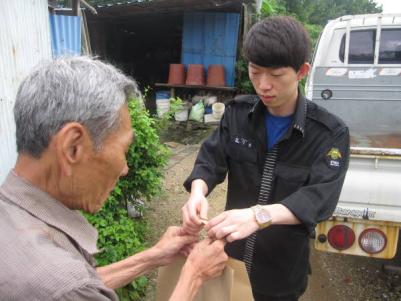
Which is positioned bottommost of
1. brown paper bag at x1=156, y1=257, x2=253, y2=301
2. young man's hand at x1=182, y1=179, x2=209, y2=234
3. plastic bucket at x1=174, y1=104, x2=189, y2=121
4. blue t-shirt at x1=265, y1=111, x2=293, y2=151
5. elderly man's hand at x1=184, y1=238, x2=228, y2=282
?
plastic bucket at x1=174, y1=104, x2=189, y2=121

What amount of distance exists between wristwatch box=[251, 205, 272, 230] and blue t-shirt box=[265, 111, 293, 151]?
1.38 ft

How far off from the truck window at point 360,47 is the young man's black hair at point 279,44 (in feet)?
9.91

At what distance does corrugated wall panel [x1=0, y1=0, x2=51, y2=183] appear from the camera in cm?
298

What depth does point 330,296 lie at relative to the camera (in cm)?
322

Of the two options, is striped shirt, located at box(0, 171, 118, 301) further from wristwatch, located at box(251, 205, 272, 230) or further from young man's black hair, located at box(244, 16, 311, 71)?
young man's black hair, located at box(244, 16, 311, 71)

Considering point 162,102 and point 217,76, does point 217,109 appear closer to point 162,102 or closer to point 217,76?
point 217,76

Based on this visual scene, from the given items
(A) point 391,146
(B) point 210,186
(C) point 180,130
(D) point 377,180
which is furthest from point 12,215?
(C) point 180,130

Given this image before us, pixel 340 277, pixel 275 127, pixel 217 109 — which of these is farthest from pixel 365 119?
pixel 217 109

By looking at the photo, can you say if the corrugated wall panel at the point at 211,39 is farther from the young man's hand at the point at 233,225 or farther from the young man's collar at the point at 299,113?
the young man's hand at the point at 233,225

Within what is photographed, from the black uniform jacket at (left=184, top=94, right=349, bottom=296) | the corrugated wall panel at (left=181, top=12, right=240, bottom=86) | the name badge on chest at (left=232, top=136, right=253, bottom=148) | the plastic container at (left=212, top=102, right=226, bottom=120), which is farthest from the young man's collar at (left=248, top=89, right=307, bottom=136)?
the corrugated wall panel at (left=181, top=12, right=240, bottom=86)

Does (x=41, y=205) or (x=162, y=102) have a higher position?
(x=41, y=205)

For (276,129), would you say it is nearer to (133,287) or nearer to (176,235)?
(176,235)

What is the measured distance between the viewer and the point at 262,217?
1458 mm

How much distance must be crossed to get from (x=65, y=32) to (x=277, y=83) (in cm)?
433
